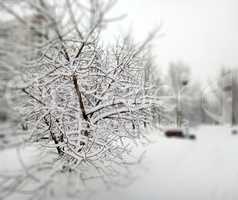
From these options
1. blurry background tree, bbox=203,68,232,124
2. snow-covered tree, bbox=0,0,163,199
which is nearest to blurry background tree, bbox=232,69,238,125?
blurry background tree, bbox=203,68,232,124

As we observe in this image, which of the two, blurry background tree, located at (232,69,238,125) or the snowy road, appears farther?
blurry background tree, located at (232,69,238,125)

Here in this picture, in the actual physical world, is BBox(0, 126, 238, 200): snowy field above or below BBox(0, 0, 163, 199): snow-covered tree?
below

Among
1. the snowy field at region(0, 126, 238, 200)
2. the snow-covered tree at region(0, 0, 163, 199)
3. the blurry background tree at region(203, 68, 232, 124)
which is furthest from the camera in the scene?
the blurry background tree at region(203, 68, 232, 124)

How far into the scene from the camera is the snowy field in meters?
1.07

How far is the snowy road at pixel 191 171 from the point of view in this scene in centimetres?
108

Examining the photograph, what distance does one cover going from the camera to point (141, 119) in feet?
4.02

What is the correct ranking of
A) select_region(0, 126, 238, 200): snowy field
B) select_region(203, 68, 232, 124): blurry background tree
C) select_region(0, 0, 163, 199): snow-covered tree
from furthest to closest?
select_region(203, 68, 232, 124): blurry background tree, select_region(0, 126, 238, 200): snowy field, select_region(0, 0, 163, 199): snow-covered tree

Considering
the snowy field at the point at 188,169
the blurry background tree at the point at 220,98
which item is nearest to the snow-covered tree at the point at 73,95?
the snowy field at the point at 188,169

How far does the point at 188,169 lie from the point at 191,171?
0.02 metres

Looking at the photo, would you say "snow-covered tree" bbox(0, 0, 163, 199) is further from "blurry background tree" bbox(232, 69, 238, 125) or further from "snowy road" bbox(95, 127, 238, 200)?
"blurry background tree" bbox(232, 69, 238, 125)

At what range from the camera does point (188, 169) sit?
4.20 ft

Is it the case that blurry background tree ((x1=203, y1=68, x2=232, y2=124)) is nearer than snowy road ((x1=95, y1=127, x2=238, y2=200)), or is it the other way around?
snowy road ((x1=95, y1=127, x2=238, y2=200))

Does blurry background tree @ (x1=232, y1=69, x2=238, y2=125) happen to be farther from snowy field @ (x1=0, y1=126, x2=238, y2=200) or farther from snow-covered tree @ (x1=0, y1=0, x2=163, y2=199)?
snow-covered tree @ (x1=0, y1=0, x2=163, y2=199)

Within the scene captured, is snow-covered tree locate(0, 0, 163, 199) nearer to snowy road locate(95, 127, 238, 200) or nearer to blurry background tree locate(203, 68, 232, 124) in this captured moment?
snowy road locate(95, 127, 238, 200)
